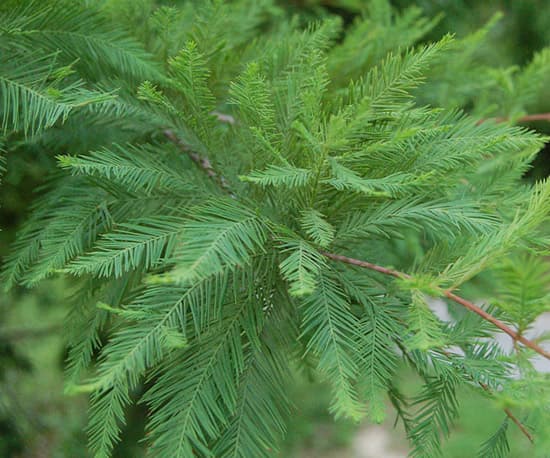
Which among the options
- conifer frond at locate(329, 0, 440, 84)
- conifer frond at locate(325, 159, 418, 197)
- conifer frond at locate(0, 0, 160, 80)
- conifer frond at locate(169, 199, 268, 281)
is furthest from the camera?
conifer frond at locate(329, 0, 440, 84)

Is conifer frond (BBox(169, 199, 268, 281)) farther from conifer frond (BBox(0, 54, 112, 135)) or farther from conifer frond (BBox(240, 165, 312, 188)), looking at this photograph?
conifer frond (BBox(0, 54, 112, 135))

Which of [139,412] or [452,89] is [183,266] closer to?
[452,89]

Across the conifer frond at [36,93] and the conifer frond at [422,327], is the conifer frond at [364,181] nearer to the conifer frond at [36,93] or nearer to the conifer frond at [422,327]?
the conifer frond at [422,327]

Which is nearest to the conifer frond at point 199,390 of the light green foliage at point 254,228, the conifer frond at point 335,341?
the light green foliage at point 254,228

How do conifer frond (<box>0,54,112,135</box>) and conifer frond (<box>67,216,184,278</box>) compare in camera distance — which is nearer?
conifer frond (<box>67,216,184,278</box>)

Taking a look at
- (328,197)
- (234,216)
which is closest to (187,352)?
(234,216)

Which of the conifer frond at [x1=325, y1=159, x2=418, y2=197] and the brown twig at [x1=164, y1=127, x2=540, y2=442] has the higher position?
the conifer frond at [x1=325, y1=159, x2=418, y2=197]

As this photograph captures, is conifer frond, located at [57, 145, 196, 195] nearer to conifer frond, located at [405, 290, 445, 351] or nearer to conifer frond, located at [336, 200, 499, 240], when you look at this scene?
conifer frond, located at [336, 200, 499, 240]

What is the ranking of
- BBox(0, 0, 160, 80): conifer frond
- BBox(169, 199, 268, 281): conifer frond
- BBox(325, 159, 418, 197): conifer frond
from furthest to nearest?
BBox(0, 0, 160, 80): conifer frond
BBox(325, 159, 418, 197): conifer frond
BBox(169, 199, 268, 281): conifer frond

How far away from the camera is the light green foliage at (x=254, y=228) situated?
781mm

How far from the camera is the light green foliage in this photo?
78 centimetres

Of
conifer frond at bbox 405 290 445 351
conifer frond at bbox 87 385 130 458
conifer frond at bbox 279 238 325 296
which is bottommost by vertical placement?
conifer frond at bbox 87 385 130 458

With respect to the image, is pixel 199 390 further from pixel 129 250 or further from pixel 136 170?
pixel 136 170

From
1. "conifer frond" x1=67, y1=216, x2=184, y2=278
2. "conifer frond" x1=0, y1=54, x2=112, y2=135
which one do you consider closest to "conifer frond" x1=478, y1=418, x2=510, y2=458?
"conifer frond" x1=67, y1=216, x2=184, y2=278
